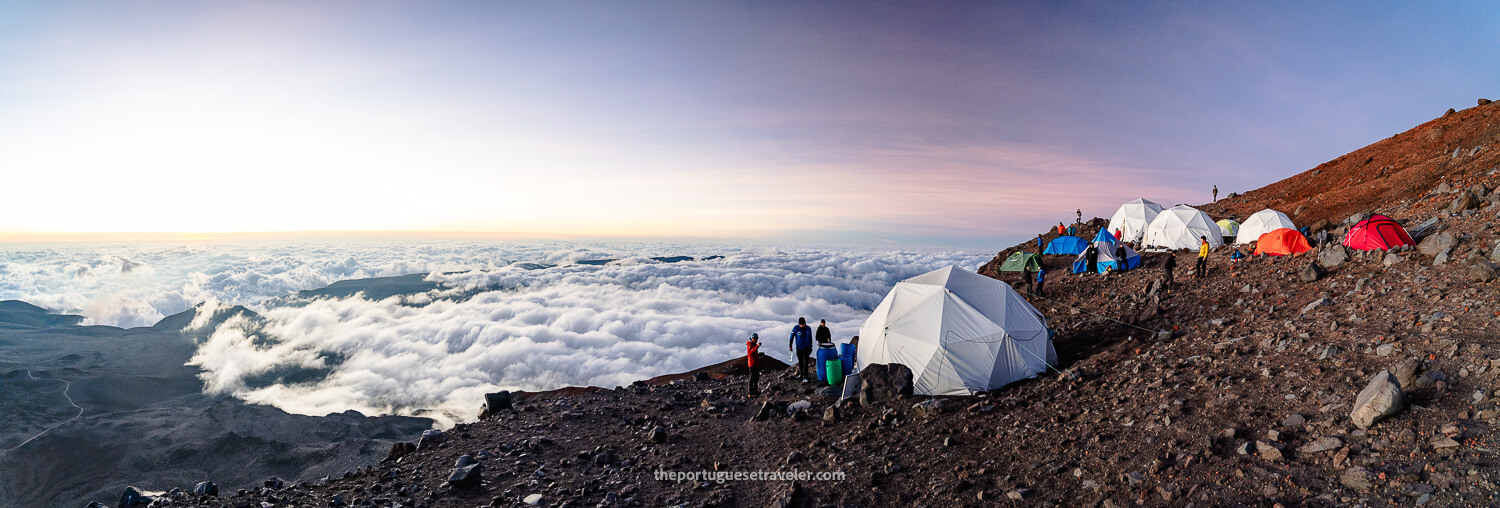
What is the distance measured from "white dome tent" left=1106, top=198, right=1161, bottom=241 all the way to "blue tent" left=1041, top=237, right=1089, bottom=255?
6898 millimetres

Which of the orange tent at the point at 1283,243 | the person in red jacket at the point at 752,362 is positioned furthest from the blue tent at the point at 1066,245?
the person in red jacket at the point at 752,362

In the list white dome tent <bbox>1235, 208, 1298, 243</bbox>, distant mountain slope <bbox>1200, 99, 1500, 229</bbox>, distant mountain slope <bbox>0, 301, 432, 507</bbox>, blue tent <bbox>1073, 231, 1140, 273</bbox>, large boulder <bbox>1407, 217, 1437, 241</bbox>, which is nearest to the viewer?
large boulder <bbox>1407, 217, 1437, 241</bbox>

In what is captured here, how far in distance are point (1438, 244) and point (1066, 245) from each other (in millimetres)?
21753

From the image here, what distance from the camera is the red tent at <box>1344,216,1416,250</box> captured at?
13875mm

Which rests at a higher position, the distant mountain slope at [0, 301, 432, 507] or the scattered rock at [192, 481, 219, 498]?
the scattered rock at [192, 481, 219, 498]

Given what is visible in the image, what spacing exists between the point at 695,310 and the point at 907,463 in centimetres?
7458

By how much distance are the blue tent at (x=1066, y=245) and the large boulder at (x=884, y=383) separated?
26.6 metres

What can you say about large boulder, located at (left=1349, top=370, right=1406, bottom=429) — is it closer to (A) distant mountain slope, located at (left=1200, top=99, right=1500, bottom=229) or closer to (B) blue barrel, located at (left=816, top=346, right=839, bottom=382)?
(B) blue barrel, located at (left=816, top=346, right=839, bottom=382)

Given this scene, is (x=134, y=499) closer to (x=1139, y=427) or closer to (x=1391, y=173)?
(x=1139, y=427)

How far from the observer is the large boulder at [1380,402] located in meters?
6.30

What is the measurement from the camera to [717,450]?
420 inches

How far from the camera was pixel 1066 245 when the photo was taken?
109 ft

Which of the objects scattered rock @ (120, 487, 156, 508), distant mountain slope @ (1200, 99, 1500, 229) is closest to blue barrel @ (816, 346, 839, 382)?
scattered rock @ (120, 487, 156, 508)

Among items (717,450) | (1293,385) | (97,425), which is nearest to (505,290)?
(97,425)
